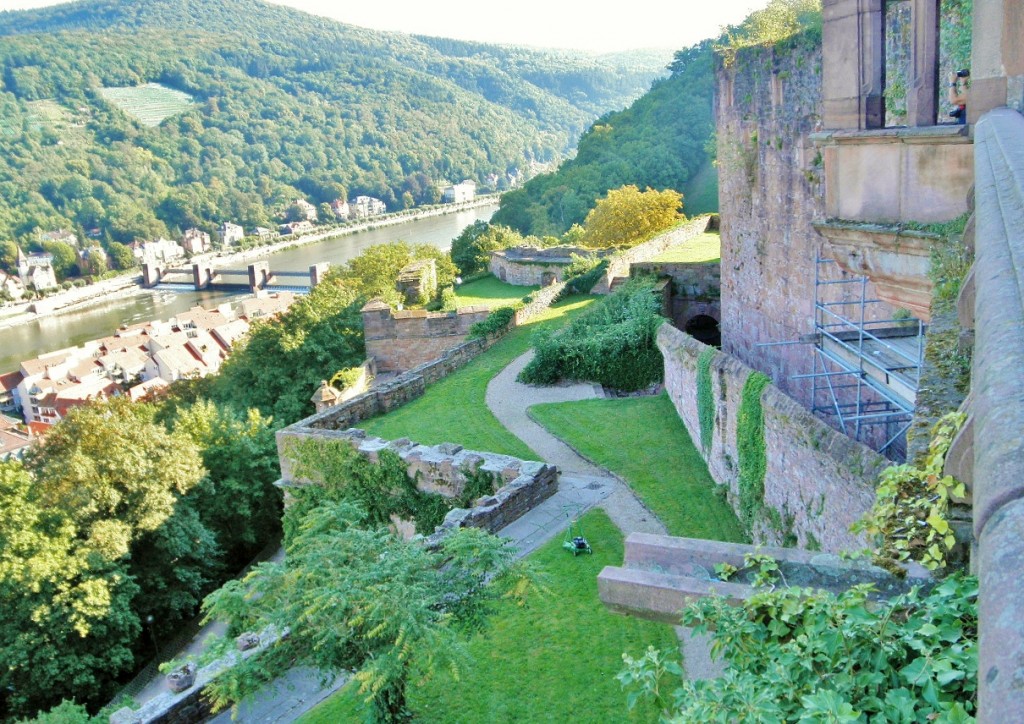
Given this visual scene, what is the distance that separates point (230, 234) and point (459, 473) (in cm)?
12376

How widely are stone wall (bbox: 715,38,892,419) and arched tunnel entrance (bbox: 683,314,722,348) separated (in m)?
6.02

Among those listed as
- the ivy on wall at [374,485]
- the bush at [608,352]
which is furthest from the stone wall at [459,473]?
the bush at [608,352]

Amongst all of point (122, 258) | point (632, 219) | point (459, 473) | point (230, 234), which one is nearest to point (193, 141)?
point (230, 234)

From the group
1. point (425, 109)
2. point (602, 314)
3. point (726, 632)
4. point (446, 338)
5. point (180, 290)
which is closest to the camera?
point (726, 632)

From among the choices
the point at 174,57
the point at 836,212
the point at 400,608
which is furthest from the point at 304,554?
the point at 174,57

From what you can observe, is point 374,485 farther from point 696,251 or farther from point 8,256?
point 8,256

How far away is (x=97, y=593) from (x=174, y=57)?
660 ft

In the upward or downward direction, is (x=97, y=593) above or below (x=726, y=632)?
below

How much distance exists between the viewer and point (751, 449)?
10109mm

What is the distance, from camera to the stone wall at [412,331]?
84.5 feet

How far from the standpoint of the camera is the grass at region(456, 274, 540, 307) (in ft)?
97.5

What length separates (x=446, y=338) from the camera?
25.7 meters

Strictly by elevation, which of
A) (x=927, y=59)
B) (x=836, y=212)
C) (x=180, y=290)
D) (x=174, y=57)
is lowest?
(x=180, y=290)

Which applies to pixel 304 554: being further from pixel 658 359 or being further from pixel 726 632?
pixel 658 359
